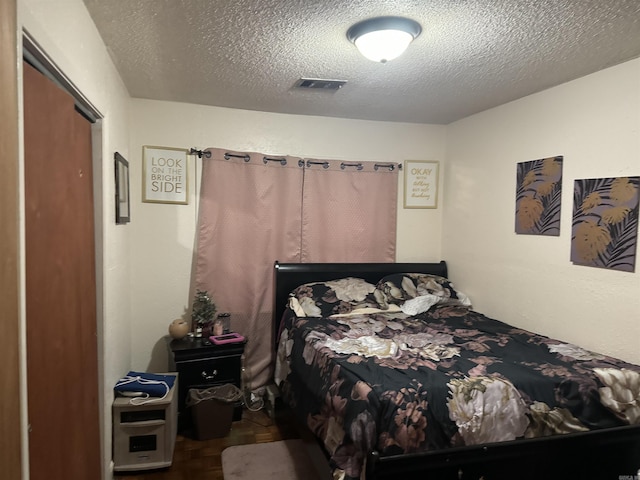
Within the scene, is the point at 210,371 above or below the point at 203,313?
below

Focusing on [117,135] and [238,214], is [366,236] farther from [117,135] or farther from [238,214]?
[117,135]

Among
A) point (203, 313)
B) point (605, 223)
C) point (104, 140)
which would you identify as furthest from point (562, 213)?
point (104, 140)

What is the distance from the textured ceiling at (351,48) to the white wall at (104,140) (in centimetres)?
15

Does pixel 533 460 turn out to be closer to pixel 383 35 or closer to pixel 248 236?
pixel 383 35

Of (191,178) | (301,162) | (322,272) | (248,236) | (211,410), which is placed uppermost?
(301,162)

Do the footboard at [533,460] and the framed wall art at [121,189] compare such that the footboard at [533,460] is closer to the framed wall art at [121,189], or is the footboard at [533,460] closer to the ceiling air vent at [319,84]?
the framed wall art at [121,189]

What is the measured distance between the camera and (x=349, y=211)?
3.74 meters

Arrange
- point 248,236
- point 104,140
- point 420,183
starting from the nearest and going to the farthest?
point 104,140 < point 248,236 < point 420,183

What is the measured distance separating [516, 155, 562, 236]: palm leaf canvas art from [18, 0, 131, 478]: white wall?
268 cm

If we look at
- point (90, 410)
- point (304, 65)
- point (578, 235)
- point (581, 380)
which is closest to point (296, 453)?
point (90, 410)

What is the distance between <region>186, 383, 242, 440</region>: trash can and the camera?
2828 millimetres

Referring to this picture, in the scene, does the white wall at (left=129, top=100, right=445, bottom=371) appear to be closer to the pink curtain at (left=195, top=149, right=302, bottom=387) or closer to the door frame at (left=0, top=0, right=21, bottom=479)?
the pink curtain at (left=195, top=149, right=302, bottom=387)

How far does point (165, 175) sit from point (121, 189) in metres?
0.78

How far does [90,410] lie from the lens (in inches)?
75.0
